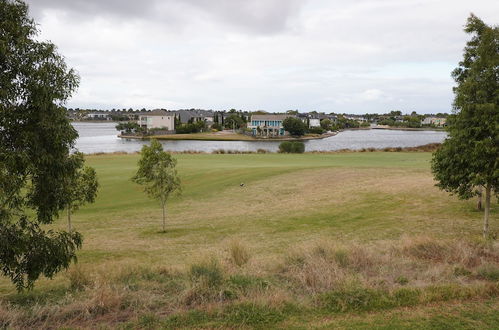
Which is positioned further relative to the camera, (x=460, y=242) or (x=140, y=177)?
(x=140, y=177)

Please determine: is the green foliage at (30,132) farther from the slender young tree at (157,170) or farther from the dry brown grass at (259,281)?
the slender young tree at (157,170)

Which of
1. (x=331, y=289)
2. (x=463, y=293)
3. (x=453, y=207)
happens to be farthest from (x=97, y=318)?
(x=453, y=207)

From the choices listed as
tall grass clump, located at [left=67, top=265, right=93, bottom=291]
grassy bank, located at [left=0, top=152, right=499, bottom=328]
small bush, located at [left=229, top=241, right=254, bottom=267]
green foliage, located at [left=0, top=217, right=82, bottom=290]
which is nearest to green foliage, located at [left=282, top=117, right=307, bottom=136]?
grassy bank, located at [left=0, top=152, right=499, bottom=328]

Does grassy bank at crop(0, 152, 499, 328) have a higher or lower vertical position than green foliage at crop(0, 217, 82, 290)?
lower

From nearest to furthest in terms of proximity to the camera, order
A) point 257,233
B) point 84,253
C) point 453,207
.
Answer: point 84,253
point 257,233
point 453,207

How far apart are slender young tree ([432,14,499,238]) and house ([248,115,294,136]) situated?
125566 mm

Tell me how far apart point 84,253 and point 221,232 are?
256 inches

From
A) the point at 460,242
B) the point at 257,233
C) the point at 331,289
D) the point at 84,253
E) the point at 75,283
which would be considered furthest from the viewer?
the point at 257,233

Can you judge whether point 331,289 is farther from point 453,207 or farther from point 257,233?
point 453,207

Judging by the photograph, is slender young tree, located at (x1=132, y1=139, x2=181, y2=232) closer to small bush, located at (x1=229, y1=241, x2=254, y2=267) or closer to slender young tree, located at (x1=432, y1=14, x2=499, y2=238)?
small bush, located at (x1=229, y1=241, x2=254, y2=267)

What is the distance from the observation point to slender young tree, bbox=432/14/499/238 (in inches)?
525

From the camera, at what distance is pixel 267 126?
147 m

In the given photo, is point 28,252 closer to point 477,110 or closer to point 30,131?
point 30,131

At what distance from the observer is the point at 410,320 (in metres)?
6.94
